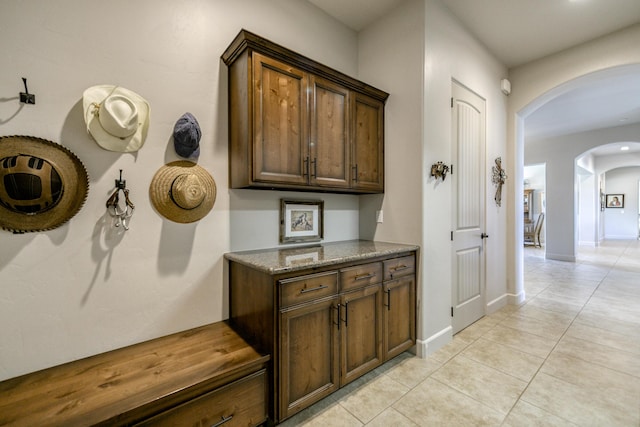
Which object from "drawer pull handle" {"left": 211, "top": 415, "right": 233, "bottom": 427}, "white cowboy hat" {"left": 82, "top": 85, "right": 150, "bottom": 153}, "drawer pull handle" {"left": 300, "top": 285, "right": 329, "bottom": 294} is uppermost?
"white cowboy hat" {"left": 82, "top": 85, "right": 150, "bottom": 153}

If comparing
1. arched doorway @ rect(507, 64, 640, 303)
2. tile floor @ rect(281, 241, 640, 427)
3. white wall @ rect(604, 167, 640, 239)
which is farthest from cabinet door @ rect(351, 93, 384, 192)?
white wall @ rect(604, 167, 640, 239)

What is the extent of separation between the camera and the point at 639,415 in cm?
167

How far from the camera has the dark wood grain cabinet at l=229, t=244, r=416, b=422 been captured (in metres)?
1.55

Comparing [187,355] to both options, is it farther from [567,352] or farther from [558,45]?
[558,45]

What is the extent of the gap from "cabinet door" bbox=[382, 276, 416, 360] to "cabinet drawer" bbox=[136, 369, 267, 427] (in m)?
1.06

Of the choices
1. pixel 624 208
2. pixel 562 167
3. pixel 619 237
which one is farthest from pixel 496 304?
pixel 619 237

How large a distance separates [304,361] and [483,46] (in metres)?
3.84

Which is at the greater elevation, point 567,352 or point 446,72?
point 446,72

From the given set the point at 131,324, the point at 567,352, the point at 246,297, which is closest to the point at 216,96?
the point at 246,297

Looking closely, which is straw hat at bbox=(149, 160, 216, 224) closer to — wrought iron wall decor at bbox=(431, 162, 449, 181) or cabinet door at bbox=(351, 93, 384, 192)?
cabinet door at bbox=(351, 93, 384, 192)

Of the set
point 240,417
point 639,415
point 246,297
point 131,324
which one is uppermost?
point 246,297

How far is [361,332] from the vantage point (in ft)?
6.49

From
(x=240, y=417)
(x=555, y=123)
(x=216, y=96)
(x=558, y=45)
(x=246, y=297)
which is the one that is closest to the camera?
(x=240, y=417)

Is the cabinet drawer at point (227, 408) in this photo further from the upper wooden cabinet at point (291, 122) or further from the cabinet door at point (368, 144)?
the cabinet door at point (368, 144)
